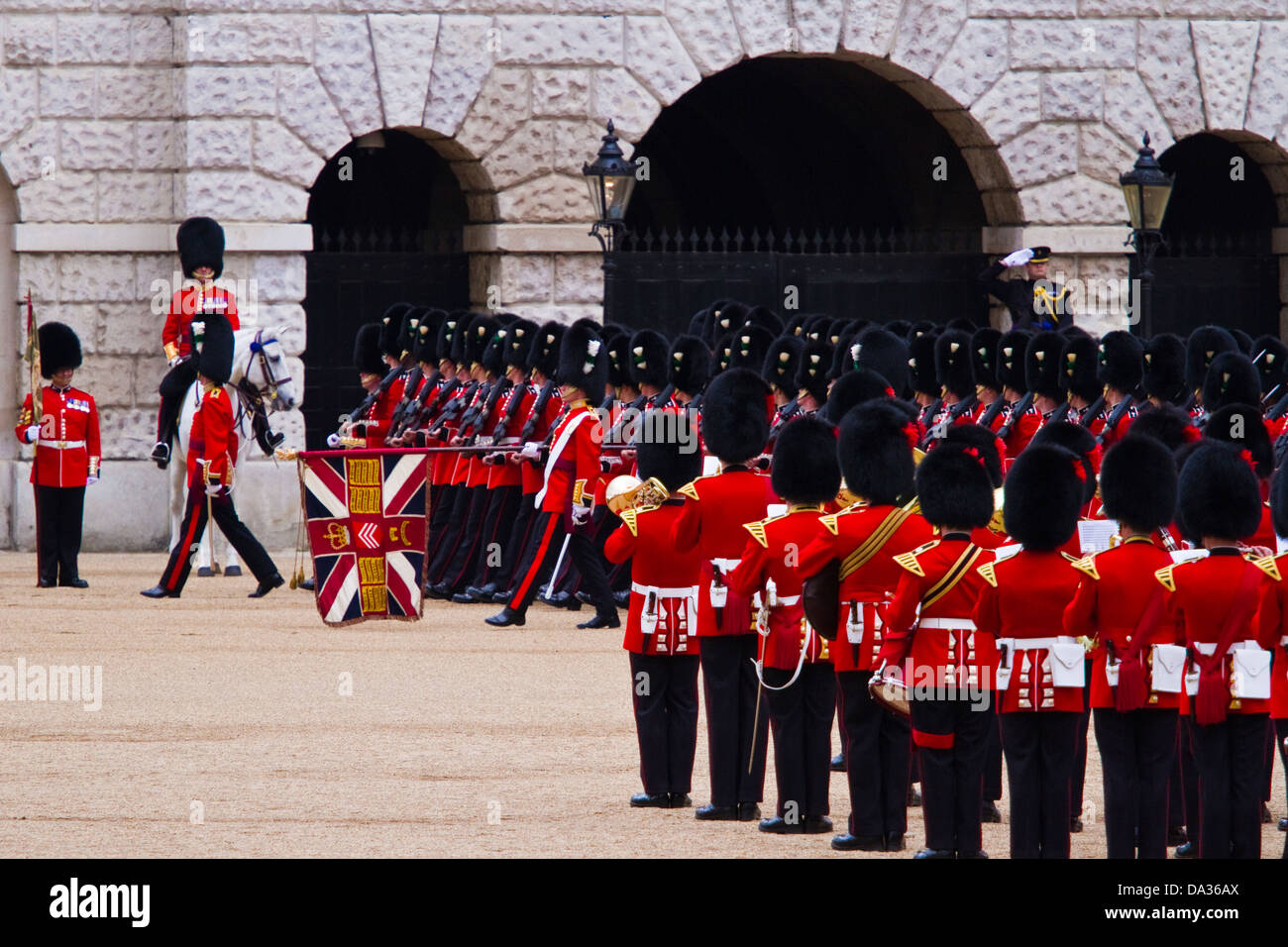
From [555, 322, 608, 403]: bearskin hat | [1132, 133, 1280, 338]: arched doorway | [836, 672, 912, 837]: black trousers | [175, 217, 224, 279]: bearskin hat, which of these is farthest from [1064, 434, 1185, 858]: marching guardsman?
[1132, 133, 1280, 338]: arched doorway

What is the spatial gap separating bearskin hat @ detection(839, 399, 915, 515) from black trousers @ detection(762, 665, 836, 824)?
593mm

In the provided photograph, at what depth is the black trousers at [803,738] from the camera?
702 cm

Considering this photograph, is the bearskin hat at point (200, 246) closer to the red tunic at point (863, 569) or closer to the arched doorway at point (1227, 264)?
the arched doorway at point (1227, 264)

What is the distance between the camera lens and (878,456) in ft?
22.2

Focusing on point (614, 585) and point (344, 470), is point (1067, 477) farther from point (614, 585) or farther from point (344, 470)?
point (614, 585)

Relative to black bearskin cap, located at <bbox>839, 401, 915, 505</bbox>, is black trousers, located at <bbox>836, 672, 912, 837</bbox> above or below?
below

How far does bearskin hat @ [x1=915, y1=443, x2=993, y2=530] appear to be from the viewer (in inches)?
250

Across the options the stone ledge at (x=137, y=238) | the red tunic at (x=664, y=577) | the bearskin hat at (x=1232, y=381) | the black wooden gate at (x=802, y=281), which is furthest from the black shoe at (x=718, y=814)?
the stone ledge at (x=137, y=238)

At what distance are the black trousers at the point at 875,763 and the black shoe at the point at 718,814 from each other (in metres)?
0.56

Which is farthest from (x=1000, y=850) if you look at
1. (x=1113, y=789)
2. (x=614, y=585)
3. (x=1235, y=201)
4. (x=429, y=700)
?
(x=1235, y=201)

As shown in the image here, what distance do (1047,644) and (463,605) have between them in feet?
22.5

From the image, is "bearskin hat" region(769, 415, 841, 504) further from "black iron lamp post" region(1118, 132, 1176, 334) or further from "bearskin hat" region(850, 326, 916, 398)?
"black iron lamp post" region(1118, 132, 1176, 334)

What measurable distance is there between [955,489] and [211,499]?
265 inches

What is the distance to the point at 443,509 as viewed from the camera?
12.9 metres
